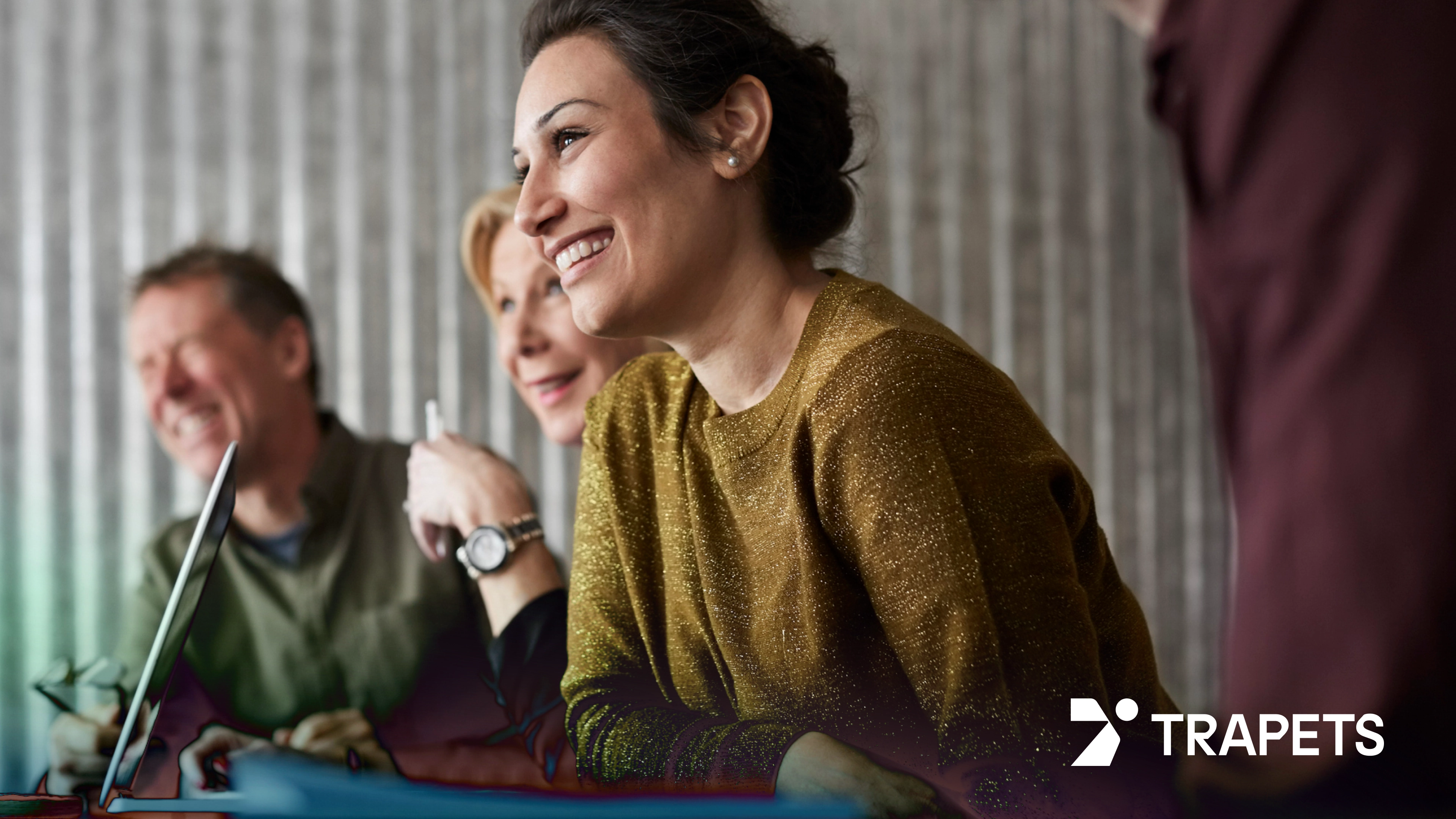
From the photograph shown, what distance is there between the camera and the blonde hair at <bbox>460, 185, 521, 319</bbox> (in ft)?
4.04

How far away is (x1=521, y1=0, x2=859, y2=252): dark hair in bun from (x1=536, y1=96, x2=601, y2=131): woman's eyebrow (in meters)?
0.04

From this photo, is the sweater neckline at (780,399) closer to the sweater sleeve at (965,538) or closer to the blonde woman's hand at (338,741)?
the sweater sleeve at (965,538)

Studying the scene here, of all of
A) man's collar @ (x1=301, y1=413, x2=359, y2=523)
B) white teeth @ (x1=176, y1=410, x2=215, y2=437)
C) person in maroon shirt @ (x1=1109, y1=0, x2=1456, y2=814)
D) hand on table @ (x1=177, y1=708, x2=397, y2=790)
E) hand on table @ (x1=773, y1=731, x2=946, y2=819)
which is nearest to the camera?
person in maroon shirt @ (x1=1109, y1=0, x2=1456, y2=814)

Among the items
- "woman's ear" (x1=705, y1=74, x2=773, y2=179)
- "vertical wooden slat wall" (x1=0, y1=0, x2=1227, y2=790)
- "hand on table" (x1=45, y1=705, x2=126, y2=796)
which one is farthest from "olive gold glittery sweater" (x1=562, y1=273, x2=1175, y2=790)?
"vertical wooden slat wall" (x1=0, y1=0, x2=1227, y2=790)

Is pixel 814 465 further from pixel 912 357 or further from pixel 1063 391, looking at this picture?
pixel 1063 391

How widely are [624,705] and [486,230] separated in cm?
67

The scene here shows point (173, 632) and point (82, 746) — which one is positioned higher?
point (173, 632)

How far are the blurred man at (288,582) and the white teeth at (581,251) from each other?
33 cm

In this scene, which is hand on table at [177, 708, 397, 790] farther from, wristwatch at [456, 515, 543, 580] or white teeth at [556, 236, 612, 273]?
white teeth at [556, 236, 612, 273]

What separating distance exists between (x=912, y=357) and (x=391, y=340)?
5.20 feet

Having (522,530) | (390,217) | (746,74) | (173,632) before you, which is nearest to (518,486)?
(522,530)

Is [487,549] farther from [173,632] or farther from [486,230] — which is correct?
A: [486,230]

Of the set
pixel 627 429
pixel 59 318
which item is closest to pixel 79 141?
pixel 59 318

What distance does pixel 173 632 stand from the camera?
2.35 ft
